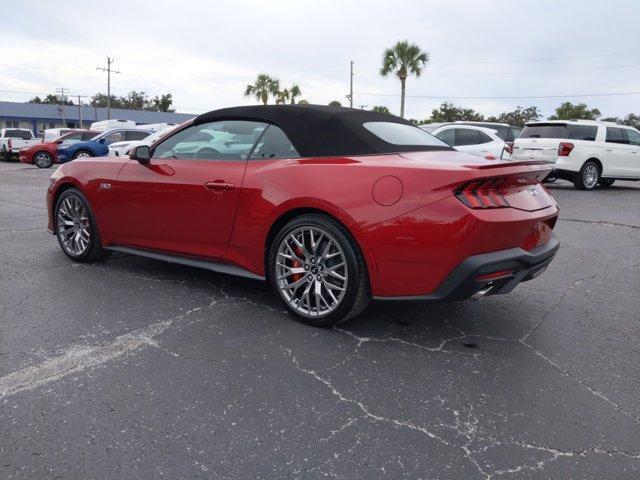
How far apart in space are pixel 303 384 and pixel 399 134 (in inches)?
83.3

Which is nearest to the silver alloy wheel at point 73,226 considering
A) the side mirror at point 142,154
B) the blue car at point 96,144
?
the side mirror at point 142,154

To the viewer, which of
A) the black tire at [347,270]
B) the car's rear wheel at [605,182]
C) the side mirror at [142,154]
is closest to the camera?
the black tire at [347,270]

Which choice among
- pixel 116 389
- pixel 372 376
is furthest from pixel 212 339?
pixel 372 376

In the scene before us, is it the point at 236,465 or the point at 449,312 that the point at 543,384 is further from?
the point at 236,465

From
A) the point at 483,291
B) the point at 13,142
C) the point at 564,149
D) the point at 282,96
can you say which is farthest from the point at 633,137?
the point at 282,96

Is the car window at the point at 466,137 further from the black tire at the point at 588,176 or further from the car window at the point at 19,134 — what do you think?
the car window at the point at 19,134

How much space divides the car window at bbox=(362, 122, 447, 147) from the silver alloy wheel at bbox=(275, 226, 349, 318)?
2.94 feet

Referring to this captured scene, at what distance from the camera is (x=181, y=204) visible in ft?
13.8

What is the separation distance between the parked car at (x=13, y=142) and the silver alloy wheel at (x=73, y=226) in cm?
2355

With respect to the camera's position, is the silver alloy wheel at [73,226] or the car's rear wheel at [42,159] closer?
the silver alloy wheel at [73,226]

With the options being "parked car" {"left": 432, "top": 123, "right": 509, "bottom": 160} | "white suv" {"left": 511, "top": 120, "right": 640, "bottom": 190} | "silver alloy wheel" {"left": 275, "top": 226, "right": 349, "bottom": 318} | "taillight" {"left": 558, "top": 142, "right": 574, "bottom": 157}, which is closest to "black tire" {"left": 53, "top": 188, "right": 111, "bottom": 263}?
"silver alloy wheel" {"left": 275, "top": 226, "right": 349, "bottom": 318}

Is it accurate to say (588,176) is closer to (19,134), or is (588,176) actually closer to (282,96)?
(19,134)

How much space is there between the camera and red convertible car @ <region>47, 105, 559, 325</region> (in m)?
3.13

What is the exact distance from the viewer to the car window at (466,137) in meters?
12.4
